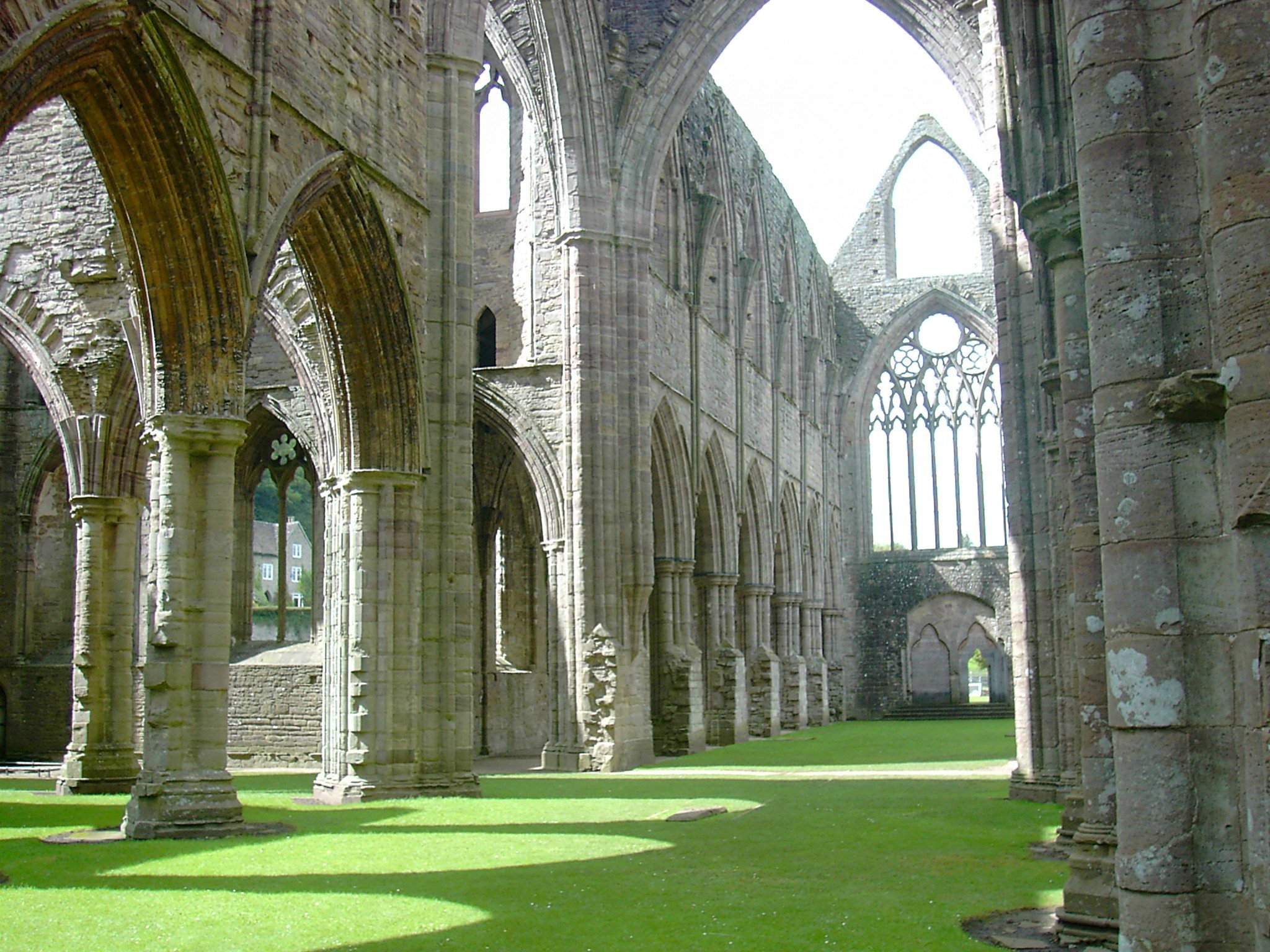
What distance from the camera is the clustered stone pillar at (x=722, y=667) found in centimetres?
2230

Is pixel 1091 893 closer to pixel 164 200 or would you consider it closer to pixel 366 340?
pixel 164 200

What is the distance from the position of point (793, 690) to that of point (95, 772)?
16.4 meters

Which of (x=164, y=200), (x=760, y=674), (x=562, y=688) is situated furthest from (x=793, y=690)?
(x=164, y=200)

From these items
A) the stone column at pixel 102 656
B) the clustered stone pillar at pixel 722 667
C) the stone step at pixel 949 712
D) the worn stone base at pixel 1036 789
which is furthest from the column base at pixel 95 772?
the stone step at pixel 949 712

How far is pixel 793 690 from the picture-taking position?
27.4 metres

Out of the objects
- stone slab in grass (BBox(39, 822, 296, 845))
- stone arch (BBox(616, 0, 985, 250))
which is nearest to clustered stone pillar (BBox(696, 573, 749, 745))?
stone arch (BBox(616, 0, 985, 250))

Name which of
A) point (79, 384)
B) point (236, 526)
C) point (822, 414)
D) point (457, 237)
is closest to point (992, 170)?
point (457, 237)

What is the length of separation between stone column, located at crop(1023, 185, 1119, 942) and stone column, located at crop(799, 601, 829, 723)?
78.8 ft

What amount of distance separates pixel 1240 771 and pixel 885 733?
2257 centimetres

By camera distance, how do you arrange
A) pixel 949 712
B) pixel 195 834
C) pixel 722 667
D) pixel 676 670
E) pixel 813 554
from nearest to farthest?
1. pixel 195 834
2. pixel 676 670
3. pixel 722 667
4. pixel 813 554
5. pixel 949 712

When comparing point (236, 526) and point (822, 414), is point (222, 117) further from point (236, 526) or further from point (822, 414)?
point (822, 414)

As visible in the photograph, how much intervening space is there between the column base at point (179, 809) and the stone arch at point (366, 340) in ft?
11.8

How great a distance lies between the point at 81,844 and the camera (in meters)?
8.75

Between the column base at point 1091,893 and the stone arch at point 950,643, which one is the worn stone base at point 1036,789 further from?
the stone arch at point 950,643
